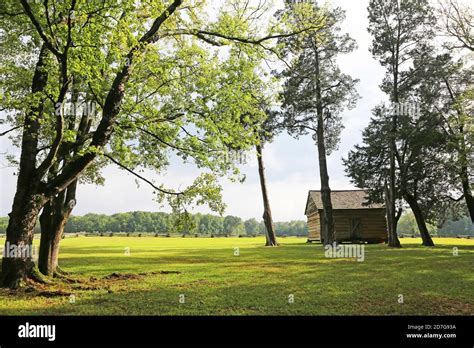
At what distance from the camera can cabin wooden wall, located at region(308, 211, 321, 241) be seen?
48900 millimetres

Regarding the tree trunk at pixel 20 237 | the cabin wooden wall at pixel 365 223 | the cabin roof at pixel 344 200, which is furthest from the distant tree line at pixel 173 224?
the cabin roof at pixel 344 200

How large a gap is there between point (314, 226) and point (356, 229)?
6765 mm

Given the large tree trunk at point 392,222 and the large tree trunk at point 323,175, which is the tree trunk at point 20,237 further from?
the large tree trunk at point 392,222

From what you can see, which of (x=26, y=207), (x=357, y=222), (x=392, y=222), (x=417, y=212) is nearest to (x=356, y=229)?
(x=357, y=222)

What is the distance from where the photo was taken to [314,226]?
52.3 m

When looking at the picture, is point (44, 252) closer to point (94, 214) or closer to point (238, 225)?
point (94, 214)

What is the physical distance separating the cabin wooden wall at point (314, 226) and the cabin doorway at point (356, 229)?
3949 millimetres

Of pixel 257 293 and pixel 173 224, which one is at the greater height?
pixel 173 224

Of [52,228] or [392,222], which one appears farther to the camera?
[392,222]

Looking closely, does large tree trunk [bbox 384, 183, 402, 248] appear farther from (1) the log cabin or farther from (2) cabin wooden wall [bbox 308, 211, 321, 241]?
(2) cabin wooden wall [bbox 308, 211, 321, 241]

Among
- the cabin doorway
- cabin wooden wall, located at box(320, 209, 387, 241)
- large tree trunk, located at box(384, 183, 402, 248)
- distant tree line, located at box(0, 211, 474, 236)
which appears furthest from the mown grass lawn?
cabin wooden wall, located at box(320, 209, 387, 241)

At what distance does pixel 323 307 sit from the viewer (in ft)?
30.8

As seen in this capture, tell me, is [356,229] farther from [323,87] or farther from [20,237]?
[20,237]
